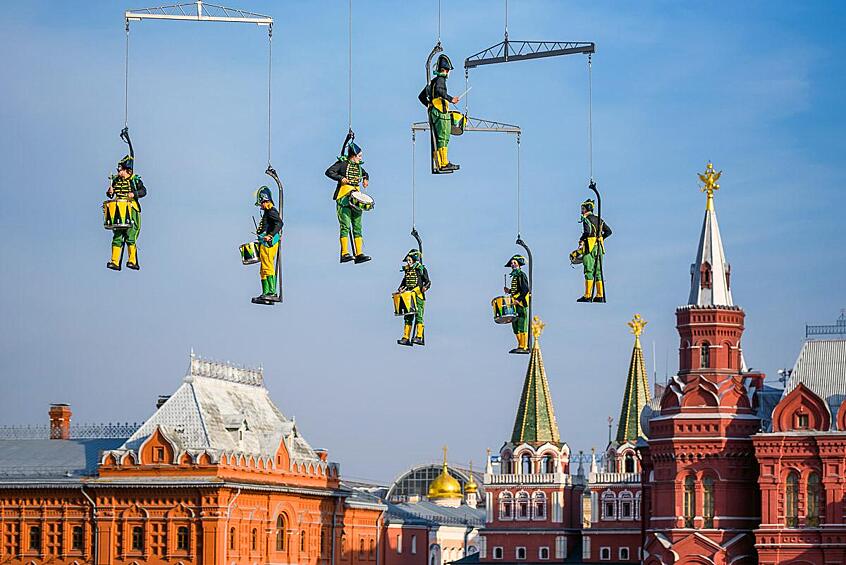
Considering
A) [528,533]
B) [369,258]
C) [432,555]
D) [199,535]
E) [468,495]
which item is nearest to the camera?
[369,258]

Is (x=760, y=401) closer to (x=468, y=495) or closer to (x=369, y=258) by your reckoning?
(x=369, y=258)

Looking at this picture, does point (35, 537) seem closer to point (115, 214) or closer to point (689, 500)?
point (689, 500)

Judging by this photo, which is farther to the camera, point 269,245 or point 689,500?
point 689,500

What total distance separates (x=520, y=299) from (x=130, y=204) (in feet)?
32.1

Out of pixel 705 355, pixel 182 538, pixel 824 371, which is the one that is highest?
pixel 705 355

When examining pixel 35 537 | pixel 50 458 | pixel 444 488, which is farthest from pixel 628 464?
pixel 35 537

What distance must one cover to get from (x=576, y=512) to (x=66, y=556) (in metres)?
39.2

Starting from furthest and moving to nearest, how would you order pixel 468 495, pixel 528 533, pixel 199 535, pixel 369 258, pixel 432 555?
pixel 468 495
pixel 432 555
pixel 528 533
pixel 199 535
pixel 369 258

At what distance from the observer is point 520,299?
48.5 m

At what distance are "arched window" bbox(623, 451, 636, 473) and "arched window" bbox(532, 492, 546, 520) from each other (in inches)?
185

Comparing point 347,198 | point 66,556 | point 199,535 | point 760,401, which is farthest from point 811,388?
point 347,198

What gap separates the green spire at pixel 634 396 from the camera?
10919cm

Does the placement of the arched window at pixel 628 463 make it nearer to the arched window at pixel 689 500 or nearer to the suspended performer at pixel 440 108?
the arched window at pixel 689 500

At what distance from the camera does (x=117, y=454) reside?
7919 cm
